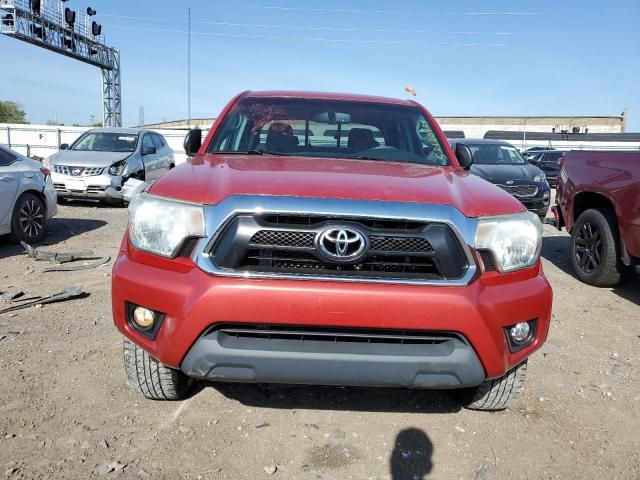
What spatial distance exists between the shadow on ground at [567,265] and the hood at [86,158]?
8265 millimetres

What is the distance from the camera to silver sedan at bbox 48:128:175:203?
34.9 ft

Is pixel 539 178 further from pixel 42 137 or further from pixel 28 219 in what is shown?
pixel 42 137

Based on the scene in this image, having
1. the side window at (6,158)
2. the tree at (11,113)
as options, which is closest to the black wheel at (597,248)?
the side window at (6,158)

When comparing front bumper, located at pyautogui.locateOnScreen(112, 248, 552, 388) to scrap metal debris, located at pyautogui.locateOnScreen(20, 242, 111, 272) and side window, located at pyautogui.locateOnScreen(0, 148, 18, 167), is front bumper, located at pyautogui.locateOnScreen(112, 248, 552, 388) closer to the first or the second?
scrap metal debris, located at pyautogui.locateOnScreen(20, 242, 111, 272)

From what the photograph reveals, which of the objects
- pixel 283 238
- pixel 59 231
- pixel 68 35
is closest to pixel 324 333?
pixel 283 238

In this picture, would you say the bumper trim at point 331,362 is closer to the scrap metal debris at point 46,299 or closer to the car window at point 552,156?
the scrap metal debris at point 46,299

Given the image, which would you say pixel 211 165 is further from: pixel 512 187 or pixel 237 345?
pixel 512 187

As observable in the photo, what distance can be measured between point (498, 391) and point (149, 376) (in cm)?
184

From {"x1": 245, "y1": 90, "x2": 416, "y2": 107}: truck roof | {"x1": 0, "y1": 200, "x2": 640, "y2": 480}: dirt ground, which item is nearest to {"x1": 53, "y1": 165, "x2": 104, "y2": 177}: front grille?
{"x1": 0, "y1": 200, "x2": 640, "y2": 480}: dirt ground

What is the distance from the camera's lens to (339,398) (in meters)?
3.13

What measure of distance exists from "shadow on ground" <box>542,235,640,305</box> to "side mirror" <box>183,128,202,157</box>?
14.6 ft

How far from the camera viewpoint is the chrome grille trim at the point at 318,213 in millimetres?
2277

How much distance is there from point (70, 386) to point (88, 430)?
561 mm

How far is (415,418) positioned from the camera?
2953mm
